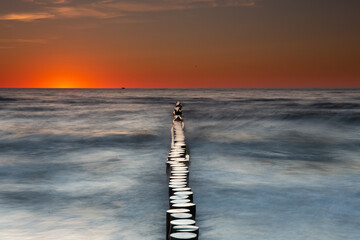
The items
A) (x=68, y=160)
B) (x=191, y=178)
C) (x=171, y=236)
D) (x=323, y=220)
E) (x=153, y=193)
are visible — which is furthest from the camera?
(x=68, y=160)

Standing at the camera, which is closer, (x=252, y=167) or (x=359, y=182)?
(x=359, y=182)

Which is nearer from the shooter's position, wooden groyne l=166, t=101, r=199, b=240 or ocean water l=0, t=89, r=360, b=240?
wooden groyne l=166, t=101, r=199, b=240

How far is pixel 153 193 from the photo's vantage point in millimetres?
6578

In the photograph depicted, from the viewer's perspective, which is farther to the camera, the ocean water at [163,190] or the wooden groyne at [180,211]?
the ocean water at [163,190]

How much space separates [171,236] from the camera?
3.30 meters

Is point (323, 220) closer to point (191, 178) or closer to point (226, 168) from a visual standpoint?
point (191, 178)

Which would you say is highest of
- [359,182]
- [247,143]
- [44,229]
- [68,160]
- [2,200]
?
[247,143]

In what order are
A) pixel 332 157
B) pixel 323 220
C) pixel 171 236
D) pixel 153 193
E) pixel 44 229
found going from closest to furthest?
pixel 171 236
pixel 44 229
pixel 323 220
pixel 153 193
pixel 332 157

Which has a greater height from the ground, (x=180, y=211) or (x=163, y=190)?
(x=163, y=190)

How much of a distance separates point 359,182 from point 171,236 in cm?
548

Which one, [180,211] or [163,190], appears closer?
[180,211]

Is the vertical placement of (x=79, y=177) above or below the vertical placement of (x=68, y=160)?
below

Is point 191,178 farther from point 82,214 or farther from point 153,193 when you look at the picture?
point 82,214

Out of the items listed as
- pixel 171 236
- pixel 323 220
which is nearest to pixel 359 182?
pixel 323 220
